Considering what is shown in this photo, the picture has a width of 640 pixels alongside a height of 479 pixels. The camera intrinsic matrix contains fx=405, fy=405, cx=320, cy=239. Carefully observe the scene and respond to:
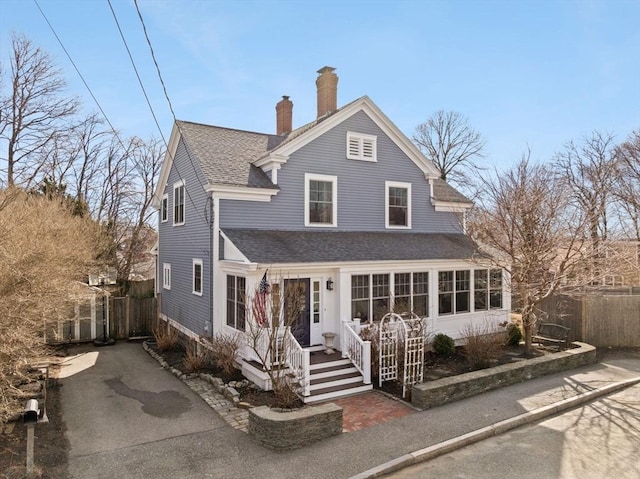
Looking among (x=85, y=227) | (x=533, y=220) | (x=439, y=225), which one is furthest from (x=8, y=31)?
(x=533, y=220)

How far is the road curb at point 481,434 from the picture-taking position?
6.56 m

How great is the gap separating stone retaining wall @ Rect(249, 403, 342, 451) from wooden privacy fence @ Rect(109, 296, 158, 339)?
39.1 ft

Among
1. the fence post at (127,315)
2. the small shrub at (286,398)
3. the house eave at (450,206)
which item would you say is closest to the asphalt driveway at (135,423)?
the small shrub at (286,398)

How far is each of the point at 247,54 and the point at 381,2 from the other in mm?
3431

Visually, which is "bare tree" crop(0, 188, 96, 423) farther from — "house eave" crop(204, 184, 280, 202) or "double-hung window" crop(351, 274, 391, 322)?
"double-hung window" crop(351, 274, 391, 322)

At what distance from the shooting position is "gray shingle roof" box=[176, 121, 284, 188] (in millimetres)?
12952

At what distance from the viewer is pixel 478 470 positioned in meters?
6.56

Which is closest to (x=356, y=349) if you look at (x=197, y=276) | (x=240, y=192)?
(x=240, y=192)

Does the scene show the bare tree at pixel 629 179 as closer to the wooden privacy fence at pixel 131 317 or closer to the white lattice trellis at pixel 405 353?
the white lattice trellis at pixel 405 353

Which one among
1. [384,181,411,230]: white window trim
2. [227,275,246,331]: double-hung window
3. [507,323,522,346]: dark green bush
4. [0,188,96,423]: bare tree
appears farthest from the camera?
[384,181,411,230]: white window trim

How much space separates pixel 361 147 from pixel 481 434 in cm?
1027

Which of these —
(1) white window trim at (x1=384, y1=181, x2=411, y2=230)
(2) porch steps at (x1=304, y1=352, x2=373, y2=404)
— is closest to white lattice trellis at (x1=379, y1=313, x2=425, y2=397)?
(2) porch steps at (x1=304, y1=352, x2=373, y2=404)

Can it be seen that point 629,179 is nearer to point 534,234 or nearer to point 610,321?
point 610,321

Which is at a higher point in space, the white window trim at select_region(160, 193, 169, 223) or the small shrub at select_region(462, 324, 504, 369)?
the white window trim at select_region(160, 193, 169, 223)
